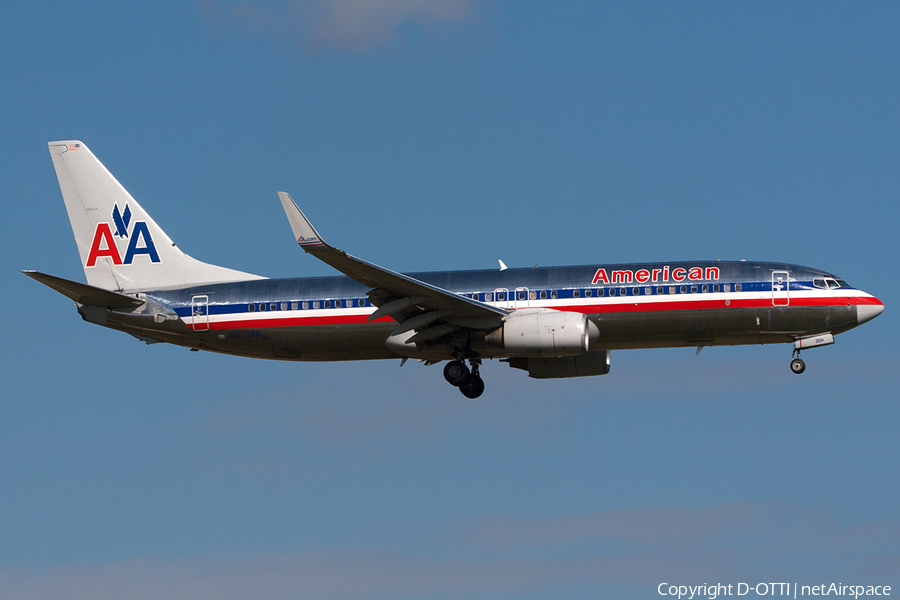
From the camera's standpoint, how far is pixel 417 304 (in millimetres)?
39438

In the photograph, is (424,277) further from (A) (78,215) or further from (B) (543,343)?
(A) (78,215)

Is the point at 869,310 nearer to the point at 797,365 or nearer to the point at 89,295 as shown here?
the point at 797,365

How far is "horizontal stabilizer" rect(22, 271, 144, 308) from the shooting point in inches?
1603

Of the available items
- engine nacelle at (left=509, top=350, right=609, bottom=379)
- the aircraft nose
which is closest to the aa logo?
engine nacelle at (left=509, top=350, right=609, bottom=379)

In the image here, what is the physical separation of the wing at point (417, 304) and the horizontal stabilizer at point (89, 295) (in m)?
9.88

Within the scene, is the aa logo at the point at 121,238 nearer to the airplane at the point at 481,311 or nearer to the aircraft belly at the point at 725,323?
the airplane at the point at 481,311

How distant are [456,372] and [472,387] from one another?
3.19 feet

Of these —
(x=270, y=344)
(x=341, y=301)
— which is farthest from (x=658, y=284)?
(x=270, y=344)

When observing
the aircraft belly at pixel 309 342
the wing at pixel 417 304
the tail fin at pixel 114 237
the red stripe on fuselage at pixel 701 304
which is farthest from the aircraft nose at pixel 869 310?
the tail fin at pixel 114 237

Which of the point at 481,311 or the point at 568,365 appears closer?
the point at 481,311

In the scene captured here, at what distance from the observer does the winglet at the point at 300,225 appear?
3506 cm

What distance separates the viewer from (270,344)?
140ft

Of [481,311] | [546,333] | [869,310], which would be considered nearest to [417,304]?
[481,311]

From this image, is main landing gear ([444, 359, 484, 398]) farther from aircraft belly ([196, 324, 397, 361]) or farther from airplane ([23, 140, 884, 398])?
aircraft belly ([196, 324, 397, 361])
